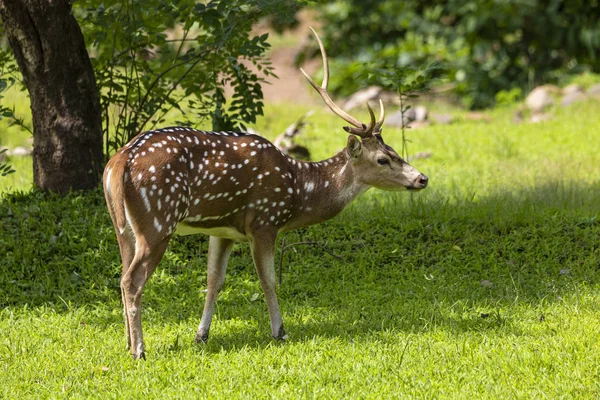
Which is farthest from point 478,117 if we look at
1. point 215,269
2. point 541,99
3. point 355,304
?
point 215,269

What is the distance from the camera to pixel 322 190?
6574 mm

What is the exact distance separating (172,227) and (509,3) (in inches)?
498

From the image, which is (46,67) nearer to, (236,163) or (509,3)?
(236,163)

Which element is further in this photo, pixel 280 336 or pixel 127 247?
pixel 280 336

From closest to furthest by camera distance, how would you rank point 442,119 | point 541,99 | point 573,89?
point 442,119 < point 541,99 < point 573,89

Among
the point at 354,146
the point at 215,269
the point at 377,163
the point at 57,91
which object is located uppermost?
the point at 57,91

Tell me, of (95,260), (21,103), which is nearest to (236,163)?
(95,260)

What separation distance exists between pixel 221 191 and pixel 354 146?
1060mm

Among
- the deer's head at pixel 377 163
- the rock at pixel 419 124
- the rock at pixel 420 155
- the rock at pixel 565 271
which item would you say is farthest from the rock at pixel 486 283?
the rock at pixel 419 124

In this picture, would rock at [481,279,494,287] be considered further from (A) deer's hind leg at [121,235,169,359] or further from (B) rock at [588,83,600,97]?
(B) rock at [588,83,600,97]

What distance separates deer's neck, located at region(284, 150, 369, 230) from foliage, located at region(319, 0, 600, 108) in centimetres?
1052

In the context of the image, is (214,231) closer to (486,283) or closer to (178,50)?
(486,283)

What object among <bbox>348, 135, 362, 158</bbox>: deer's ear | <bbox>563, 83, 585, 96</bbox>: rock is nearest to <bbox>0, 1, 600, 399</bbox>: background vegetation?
<bbox>348, 135, 362, 158</bbox>: deer's ear

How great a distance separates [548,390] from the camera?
5.23 metres
